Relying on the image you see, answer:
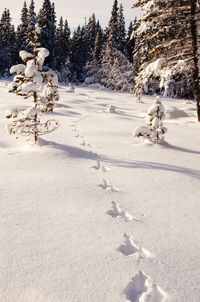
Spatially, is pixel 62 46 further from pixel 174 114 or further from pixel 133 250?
pixel 133 250

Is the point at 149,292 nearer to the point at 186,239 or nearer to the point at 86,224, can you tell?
the point at 186,239

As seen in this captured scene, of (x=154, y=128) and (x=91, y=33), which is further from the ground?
(x=91, y=33)

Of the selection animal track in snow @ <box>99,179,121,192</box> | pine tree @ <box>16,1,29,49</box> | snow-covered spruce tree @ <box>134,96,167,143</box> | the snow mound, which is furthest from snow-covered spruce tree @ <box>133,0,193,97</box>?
pine tree @ <box>16,1,29,49</box>

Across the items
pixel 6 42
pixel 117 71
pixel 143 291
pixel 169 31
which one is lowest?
pixel 143 291

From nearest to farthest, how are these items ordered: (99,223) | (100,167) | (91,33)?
(99,223) < (100,167) < (91,33)

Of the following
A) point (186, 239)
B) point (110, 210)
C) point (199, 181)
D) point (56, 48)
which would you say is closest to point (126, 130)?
point (199, 181)

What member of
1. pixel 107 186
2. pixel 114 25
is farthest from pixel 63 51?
pixel 107 186

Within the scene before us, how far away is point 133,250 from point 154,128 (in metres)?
6.79

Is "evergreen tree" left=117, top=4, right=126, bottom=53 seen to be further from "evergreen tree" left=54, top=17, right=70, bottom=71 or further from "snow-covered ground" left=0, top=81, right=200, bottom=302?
"snow-covered ground" left=0, top=81, right=200, bottom=302

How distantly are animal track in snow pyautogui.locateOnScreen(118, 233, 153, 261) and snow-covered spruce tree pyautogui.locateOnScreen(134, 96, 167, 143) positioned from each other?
645 centimetres

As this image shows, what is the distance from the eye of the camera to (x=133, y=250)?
5215 millimetres

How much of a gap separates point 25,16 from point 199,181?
6920 centimetres

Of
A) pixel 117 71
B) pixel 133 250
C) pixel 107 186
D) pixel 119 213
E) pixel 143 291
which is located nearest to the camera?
pixel 143 291

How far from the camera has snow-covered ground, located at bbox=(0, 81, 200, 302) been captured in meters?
4.36
